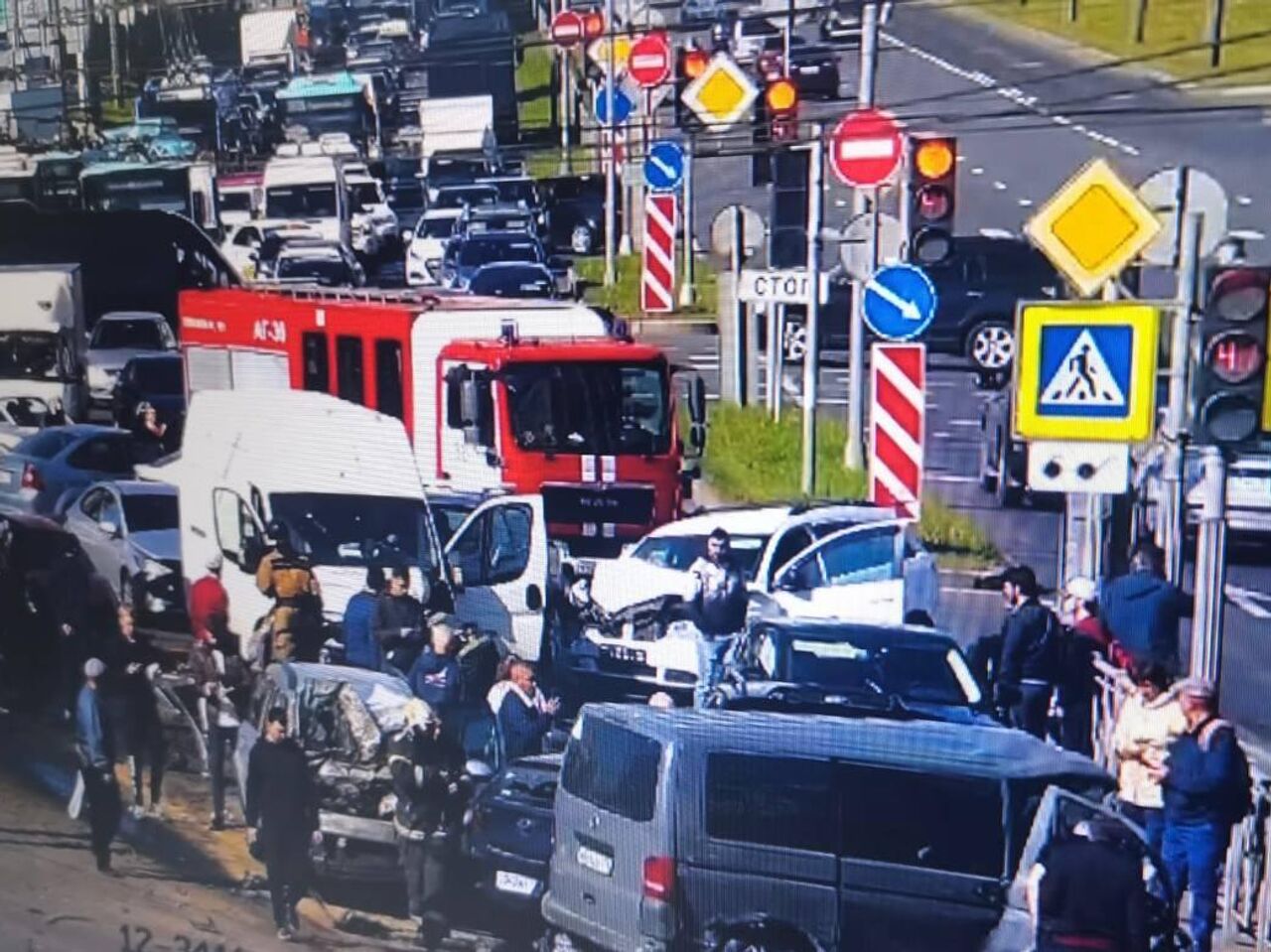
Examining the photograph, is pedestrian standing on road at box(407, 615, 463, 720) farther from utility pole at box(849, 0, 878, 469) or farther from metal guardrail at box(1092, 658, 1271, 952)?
metal guardrail at box(1092, 658, 1271, 952)

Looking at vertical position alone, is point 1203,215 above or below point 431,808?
above

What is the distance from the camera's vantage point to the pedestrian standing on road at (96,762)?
A: 3.77 m

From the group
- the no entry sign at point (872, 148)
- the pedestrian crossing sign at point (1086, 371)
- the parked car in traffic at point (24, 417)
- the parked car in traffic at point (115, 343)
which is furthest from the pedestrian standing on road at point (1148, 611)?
the parked car in traffic at point (24, 417)

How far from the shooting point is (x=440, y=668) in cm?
338

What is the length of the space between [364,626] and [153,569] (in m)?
0.64

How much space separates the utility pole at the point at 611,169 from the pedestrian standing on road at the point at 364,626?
815 millimetres

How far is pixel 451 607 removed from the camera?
3375 mm

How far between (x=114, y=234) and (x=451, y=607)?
4.20 feet

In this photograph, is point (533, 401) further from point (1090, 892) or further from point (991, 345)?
point (1090, 892)

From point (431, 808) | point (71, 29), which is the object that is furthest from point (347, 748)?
point (71, 29)

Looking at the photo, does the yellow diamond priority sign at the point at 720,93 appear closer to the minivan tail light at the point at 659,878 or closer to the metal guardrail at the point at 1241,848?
the metal guardrail at the point at 1241,848

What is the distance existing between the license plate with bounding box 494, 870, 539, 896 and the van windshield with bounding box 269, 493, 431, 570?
2.18 ft

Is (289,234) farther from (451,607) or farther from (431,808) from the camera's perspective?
(431,808)

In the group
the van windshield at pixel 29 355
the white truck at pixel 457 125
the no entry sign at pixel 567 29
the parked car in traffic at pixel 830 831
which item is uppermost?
the no entry sign at pixel 567 29
